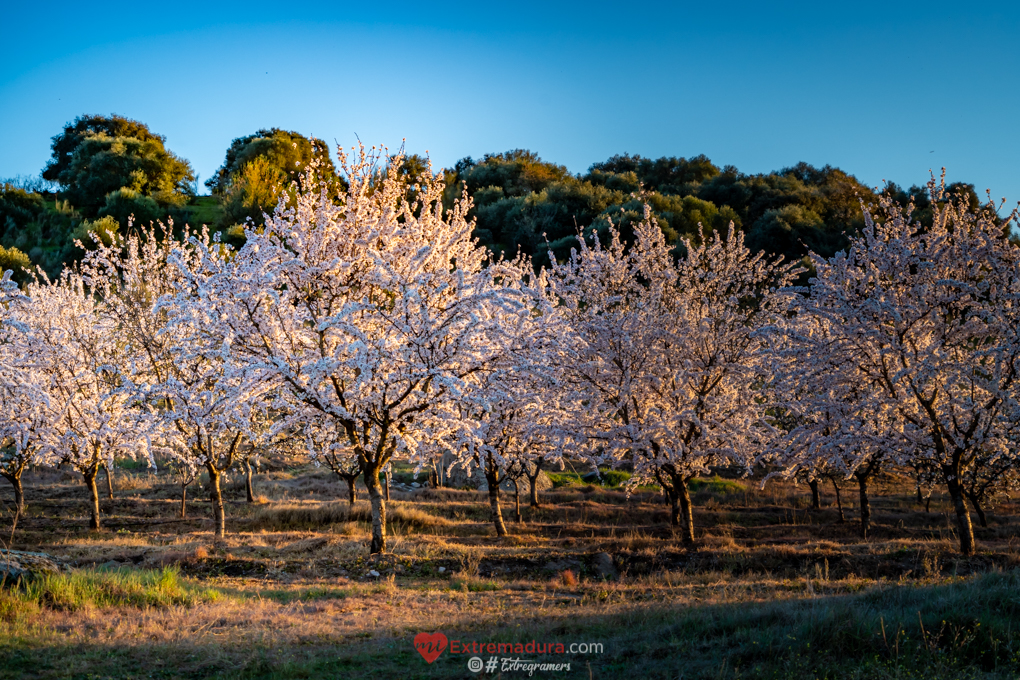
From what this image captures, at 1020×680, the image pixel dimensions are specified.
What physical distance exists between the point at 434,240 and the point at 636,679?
11158mm

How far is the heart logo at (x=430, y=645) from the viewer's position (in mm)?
7930

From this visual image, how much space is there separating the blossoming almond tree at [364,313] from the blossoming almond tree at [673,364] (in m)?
4.68

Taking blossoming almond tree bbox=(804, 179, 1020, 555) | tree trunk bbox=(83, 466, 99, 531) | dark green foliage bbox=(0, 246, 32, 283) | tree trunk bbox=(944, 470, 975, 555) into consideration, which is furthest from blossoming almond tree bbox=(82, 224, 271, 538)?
dark green foliage bbox=(0, 246, 32, 283)

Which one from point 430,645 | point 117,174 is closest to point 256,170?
point 117,174

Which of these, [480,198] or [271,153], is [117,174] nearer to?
[271,153]

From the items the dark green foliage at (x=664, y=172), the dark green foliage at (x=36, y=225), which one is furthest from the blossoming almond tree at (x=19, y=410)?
the dark green foliage at (x=664, y=172)

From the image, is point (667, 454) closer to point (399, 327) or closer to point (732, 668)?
point (399, 327)

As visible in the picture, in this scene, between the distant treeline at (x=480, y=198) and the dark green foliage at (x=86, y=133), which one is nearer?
the distant treeline at (x=480, y=198)

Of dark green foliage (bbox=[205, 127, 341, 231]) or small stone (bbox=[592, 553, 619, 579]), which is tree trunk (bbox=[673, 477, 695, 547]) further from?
dark green foliage (bbox=[205, 127, 341, 231])

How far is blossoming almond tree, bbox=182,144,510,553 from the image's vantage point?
13.4 m

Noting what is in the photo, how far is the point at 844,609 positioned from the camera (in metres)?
8.44

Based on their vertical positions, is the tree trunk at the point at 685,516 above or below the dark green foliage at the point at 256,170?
below

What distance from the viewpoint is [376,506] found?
1529 centimetres

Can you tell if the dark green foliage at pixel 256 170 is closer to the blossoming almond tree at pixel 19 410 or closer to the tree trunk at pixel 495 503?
the blossoming almond tree at pixel 19 410
